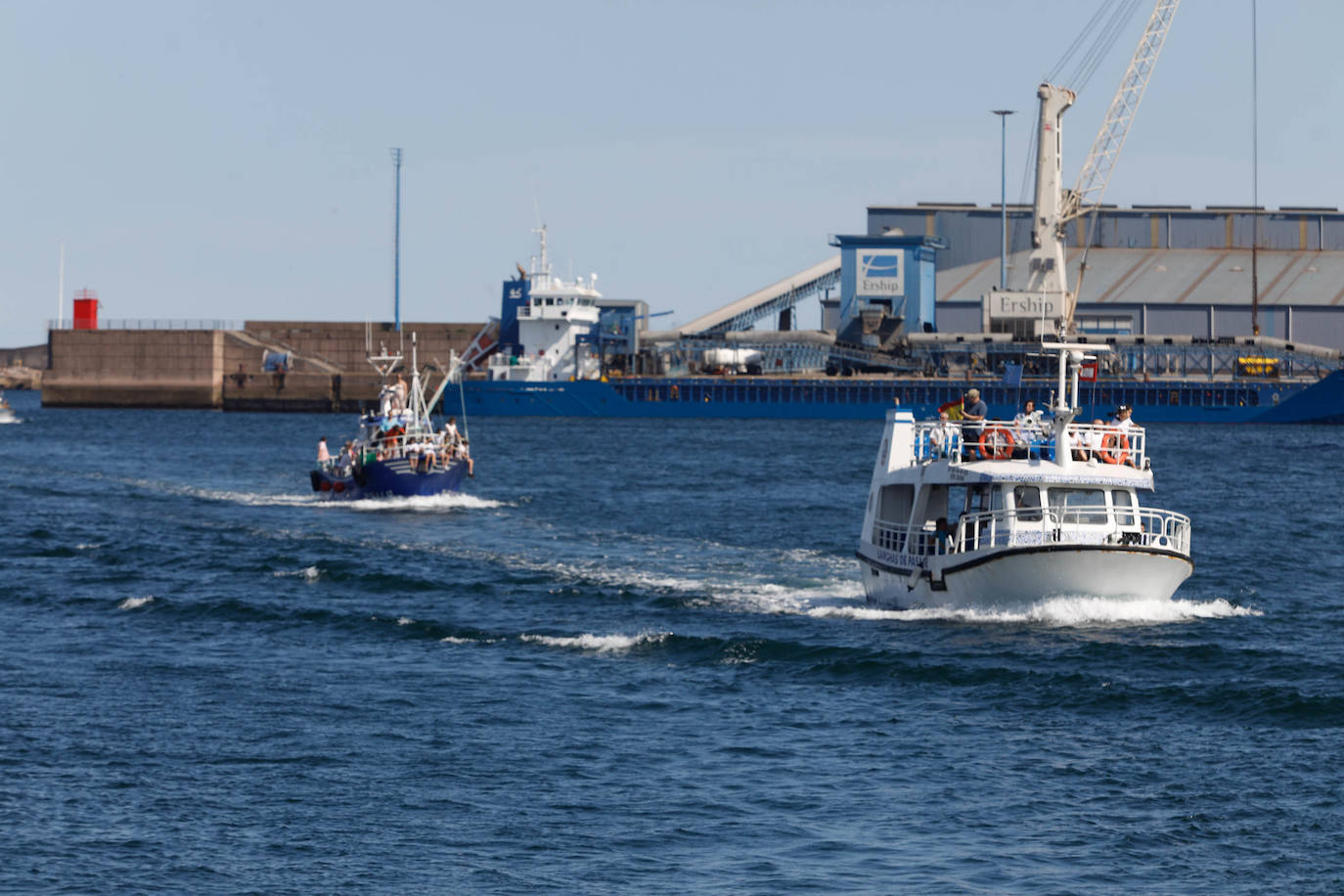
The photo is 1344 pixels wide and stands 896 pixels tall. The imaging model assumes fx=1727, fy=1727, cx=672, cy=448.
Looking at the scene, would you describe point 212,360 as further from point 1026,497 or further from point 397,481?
point 1026,497

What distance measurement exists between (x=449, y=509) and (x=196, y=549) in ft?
47.5

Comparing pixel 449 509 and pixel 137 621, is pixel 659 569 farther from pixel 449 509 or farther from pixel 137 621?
pixel 449 509

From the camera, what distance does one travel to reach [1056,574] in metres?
33.9

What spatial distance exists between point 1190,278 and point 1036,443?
14477 centimetres

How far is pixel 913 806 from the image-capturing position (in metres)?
22.4

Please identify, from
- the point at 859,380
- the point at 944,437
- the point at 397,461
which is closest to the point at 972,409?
the point at 944,437

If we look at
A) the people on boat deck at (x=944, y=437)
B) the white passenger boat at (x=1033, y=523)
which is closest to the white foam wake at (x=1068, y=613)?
the white passenger boat at (x=1033, y=523)

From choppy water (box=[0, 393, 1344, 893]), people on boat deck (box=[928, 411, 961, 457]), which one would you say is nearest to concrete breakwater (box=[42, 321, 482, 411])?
choppy water (box=[0, 393, 1344, 893])

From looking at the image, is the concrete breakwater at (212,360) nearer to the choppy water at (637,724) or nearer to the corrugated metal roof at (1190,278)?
the corrugated metal roof at (1190,278)

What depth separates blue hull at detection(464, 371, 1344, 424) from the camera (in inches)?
6053

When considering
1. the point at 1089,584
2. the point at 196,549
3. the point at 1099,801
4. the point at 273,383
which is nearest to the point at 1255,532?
the point at 1089,584

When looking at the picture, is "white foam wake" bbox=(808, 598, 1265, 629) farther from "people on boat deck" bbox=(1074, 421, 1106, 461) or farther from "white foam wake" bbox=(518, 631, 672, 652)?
"white foam wake" bbox=(518, 631, 672, 652)

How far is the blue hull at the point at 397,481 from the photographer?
66.9 meters

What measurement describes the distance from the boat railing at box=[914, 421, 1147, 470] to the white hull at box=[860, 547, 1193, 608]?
2.33 meters
